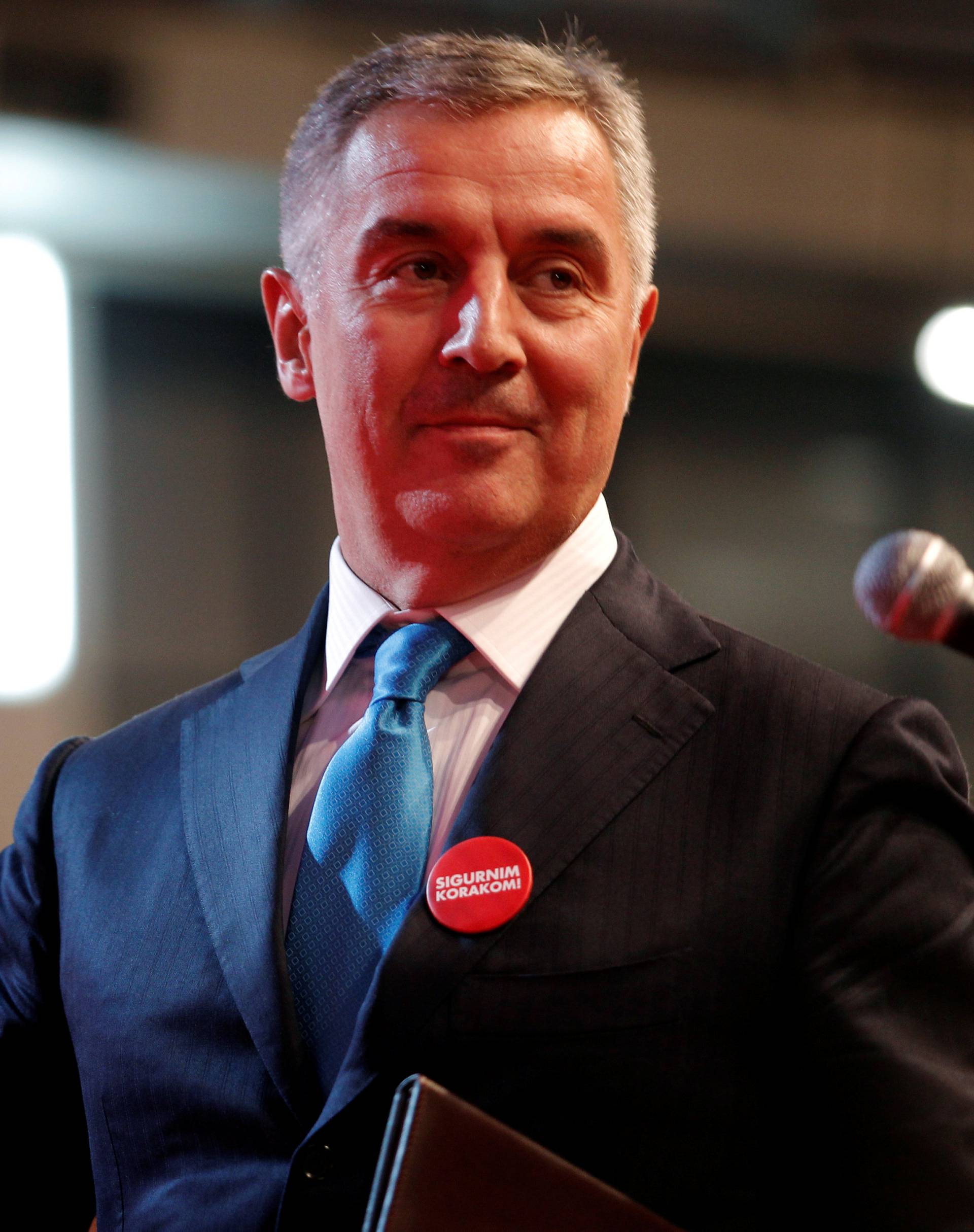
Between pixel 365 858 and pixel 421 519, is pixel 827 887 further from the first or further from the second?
pixel 421 519

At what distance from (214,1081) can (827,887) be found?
0.61 metres

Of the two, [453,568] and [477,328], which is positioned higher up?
[477,328]

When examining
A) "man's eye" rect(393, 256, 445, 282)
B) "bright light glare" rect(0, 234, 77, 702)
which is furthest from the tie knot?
"bright light glare" rect(0, 234, 77, 702)

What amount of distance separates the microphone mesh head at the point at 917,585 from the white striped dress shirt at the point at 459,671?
446 mm

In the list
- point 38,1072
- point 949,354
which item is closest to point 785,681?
point 38,1072

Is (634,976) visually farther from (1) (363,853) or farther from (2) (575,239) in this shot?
(2) (575,239)

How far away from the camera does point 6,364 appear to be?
4.72 m

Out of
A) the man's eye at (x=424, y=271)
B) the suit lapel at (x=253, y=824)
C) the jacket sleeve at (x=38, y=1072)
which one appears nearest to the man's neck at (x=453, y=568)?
the suit lapel at (x=253, y=824)

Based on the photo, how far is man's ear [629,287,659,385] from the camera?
1.62 m

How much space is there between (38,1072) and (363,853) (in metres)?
0.56

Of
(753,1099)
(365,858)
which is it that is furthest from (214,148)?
(753,1099)

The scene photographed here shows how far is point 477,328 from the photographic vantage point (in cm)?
138

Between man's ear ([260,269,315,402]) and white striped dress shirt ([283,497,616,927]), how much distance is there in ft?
0.85

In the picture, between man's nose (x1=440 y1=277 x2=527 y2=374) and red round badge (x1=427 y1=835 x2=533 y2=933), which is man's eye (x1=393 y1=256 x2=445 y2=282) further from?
red round badge (x1=427 y1=835 x2=533 y2=933)
